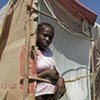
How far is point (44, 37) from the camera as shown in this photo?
9.28 ft

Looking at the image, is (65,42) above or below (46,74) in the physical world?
above

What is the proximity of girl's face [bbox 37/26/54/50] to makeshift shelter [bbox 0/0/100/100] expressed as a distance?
0.48ft

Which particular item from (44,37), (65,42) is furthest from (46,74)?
(65,42)

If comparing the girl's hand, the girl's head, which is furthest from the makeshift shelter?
the girl's hand

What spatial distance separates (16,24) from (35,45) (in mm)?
274

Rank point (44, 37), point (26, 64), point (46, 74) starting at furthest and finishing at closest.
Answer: point (44, 37) → point (46, 74) → point (26, 64)

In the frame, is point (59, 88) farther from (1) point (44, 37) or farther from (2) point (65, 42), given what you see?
(2) point (65, 42)

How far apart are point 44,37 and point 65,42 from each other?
817 millimetres

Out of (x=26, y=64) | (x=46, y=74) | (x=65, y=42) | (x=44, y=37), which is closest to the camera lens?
(x=26, y=64)

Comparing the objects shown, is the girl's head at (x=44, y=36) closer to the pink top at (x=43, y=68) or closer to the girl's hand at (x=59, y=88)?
the pink top at (x=43, y=68)

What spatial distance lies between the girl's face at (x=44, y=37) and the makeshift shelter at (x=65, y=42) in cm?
15

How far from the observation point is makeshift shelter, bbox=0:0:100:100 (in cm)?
280

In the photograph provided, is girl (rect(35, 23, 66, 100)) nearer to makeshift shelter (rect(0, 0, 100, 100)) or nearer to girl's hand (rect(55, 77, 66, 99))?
girl's hand (rect(55, 77, 66, 99))

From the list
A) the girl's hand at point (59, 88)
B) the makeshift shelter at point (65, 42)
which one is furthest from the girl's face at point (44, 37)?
the girl's hand at point (59, 88)
